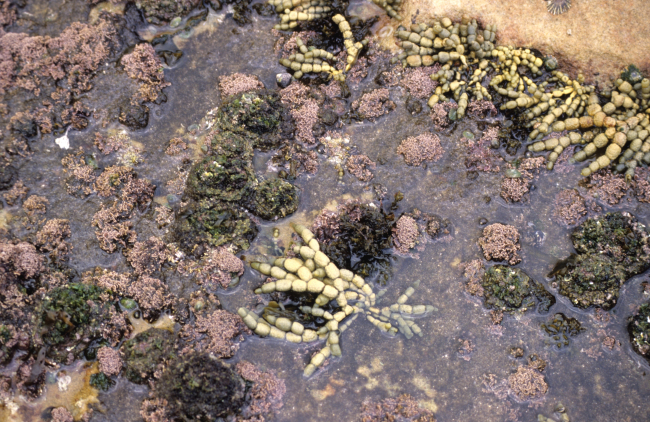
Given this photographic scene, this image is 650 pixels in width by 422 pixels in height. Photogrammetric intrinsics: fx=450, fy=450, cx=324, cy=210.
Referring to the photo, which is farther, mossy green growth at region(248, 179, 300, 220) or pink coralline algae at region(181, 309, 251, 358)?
mossy green growth at region(248, 179, 300, 220)

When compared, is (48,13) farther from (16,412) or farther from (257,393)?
(257,393)

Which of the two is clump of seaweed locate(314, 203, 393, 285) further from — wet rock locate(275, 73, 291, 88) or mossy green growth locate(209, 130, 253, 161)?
wet rock locate(275, 73, 291, 88)

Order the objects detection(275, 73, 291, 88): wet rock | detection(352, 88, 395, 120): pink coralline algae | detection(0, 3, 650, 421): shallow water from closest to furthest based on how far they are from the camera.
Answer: detection(0, 3, 650, 421): shallow water
detection(352, 88, 395, 120): pink coralline algae
detection(275, 73, 291, 88): wet rock

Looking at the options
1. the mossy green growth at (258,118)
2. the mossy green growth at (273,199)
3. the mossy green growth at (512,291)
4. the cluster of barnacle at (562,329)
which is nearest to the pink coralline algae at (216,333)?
the mossy green growth at (273,199)

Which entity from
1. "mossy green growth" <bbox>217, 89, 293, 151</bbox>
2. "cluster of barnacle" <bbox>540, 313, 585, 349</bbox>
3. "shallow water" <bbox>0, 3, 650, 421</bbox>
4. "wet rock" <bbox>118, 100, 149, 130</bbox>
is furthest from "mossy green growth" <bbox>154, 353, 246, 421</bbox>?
"cluster of barnacle" <bbox>540, 313, 585, 349</bbox>

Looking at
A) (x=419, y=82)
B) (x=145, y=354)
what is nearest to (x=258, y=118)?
(x=419, y=82)

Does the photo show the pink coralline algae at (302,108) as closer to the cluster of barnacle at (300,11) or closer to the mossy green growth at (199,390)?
the cluster of barnacle at (300,11)

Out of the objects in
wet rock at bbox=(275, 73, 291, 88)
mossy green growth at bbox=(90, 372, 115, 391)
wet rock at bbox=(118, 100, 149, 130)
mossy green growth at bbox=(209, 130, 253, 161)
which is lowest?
mossy green growth at bbox=(90, 372, 115, 391)
